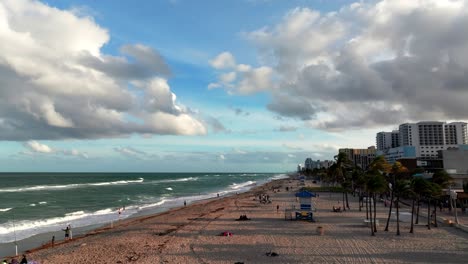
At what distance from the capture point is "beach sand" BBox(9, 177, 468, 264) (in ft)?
59.2

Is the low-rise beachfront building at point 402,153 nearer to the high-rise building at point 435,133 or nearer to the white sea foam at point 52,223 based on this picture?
the high-rise building at point 435,133

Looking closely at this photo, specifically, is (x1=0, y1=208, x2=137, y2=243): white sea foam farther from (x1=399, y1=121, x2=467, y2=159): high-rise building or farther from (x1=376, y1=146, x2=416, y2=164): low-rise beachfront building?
(x1=399, y1=121, x2=467, y2=159): high-rise building

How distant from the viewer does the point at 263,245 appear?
2078 cm

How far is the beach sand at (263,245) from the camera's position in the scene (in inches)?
710

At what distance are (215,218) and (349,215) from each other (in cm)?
1235

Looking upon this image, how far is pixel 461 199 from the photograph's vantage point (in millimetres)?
33531

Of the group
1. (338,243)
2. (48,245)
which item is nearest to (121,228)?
(48,245)

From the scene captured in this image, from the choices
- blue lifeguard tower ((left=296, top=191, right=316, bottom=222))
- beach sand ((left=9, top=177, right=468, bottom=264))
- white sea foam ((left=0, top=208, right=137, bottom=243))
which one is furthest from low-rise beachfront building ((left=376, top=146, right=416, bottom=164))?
beach sand ((left=9, top=177, right=468, bottom=264))

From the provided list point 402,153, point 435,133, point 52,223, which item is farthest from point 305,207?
point 435,133

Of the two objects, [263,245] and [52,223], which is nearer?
[263,245]

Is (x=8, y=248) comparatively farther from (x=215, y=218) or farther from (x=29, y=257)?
(x=215, y=218)

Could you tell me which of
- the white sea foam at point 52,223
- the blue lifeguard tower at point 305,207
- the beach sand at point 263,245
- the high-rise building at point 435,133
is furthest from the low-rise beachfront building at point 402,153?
the beach sand at point 263,245

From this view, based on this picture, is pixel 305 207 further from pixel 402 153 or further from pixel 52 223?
pixel 402 153

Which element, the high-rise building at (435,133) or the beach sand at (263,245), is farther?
the high-rise building at (435,133)
